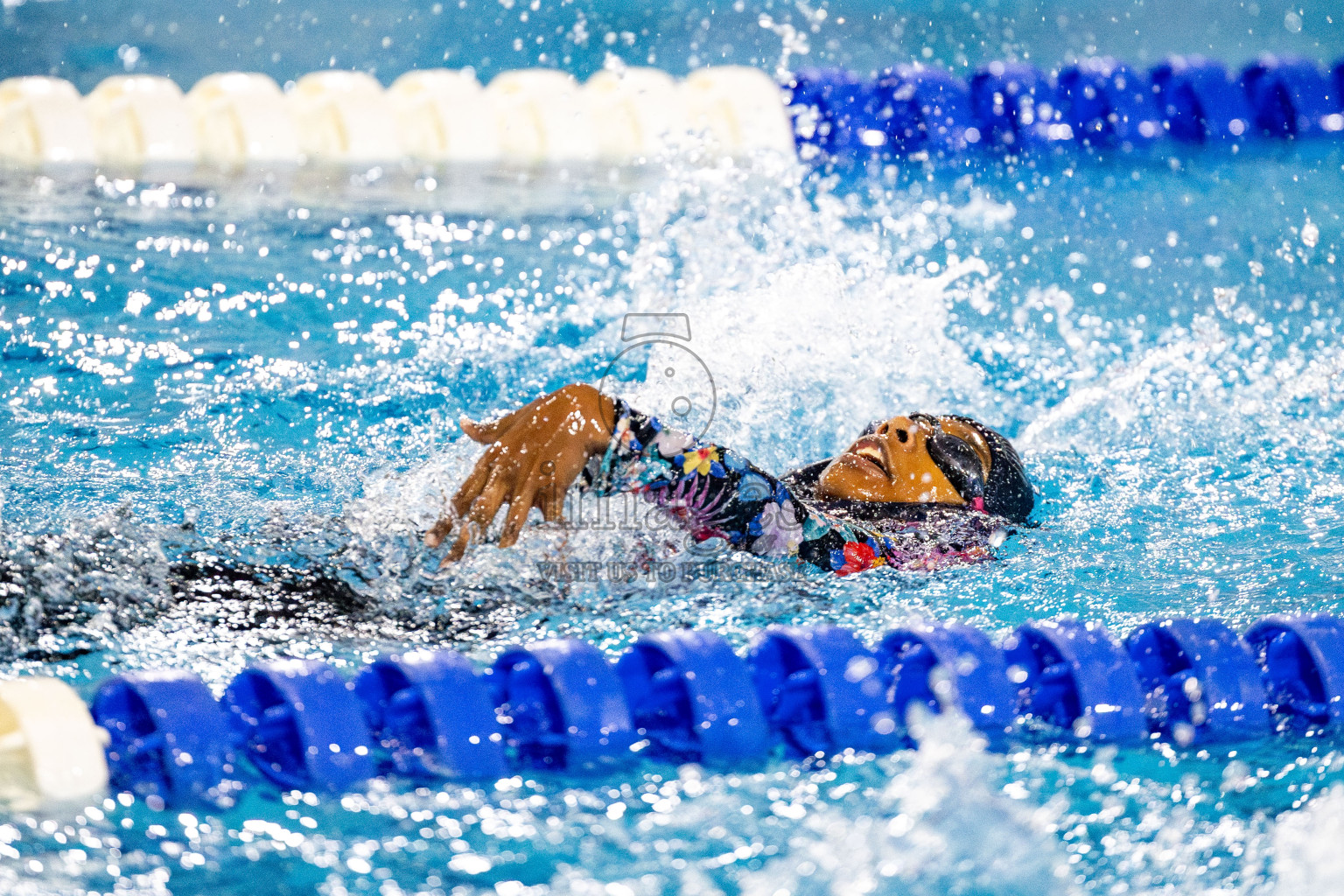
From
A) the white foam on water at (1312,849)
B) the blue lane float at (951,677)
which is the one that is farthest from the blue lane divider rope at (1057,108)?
the white foam on water at (1312,849)

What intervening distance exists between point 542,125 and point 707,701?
3442 millimetres

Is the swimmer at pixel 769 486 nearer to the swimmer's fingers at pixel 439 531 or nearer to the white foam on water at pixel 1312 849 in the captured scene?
the swimmer's fingers at pixel 439 531

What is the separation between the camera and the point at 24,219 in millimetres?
4148

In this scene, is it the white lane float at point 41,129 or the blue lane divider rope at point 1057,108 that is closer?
the white lane float at point 41,129

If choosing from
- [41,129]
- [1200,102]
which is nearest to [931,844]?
[41,129]

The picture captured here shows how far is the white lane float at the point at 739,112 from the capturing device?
498 centimetres

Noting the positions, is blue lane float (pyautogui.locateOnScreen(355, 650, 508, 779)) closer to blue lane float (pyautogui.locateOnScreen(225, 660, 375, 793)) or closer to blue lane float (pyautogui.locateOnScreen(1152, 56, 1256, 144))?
blue lane float (pyautogui.locateOnScreen(225, 660, 375, 793))

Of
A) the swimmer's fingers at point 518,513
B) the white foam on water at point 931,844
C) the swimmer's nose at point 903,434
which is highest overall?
the swimmer's nose at point 903,434

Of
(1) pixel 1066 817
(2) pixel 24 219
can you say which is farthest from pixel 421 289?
(1) pixel 1066 817

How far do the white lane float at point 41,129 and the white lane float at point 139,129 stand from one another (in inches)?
1.7

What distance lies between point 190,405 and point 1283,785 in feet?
7.96

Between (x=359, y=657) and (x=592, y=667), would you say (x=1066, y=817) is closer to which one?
(x=592, y=667)

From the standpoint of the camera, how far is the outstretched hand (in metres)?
2.08

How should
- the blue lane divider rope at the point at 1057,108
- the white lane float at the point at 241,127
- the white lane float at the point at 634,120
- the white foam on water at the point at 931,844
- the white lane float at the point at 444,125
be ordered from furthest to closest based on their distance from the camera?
the blue lane divider rope at the point at 1057,108 → the white lane float at the point at 634,120 → the white lane float at the point at 444,125 → the white lane float at the point at 241,127 → the white foam on water at the point at 931,844
